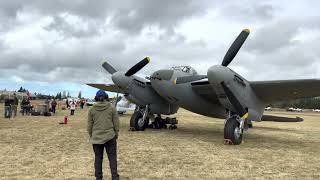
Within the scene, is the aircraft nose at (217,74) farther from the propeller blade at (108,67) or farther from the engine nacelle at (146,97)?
the propeller blade at (108,67)

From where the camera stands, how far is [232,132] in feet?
47.2

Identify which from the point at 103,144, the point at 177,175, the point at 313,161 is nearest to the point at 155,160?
the point at 177,175

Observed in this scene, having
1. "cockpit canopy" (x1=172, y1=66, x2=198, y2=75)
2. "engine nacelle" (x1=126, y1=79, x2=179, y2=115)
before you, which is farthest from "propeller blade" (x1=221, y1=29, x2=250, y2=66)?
"engine nacelle" (x1=126, y1=79, x2=179, y2=115)

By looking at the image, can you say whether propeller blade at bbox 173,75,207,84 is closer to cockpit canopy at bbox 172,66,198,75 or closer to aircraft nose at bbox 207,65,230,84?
cockpit canopy at bbox 172,66,198,75

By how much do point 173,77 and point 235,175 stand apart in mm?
8844

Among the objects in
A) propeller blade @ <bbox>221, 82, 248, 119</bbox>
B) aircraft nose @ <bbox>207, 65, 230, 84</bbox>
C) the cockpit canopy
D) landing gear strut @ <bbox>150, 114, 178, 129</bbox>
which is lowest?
landing gear strut @ <bbox>150, 114, 178, 129</bbox>

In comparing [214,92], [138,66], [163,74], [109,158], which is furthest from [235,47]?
[109,158]

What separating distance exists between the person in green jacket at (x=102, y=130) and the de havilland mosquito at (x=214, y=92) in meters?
7.25

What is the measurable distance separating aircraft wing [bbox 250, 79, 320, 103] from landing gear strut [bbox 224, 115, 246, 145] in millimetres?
1986

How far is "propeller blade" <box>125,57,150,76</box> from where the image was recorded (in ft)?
60.8

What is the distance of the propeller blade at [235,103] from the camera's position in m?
14.3

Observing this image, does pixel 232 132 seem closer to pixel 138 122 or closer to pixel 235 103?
pixel 235 103

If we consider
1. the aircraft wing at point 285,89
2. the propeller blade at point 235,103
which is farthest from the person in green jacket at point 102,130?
the aircraft wing at point 285,89

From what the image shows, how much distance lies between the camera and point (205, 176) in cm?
818
